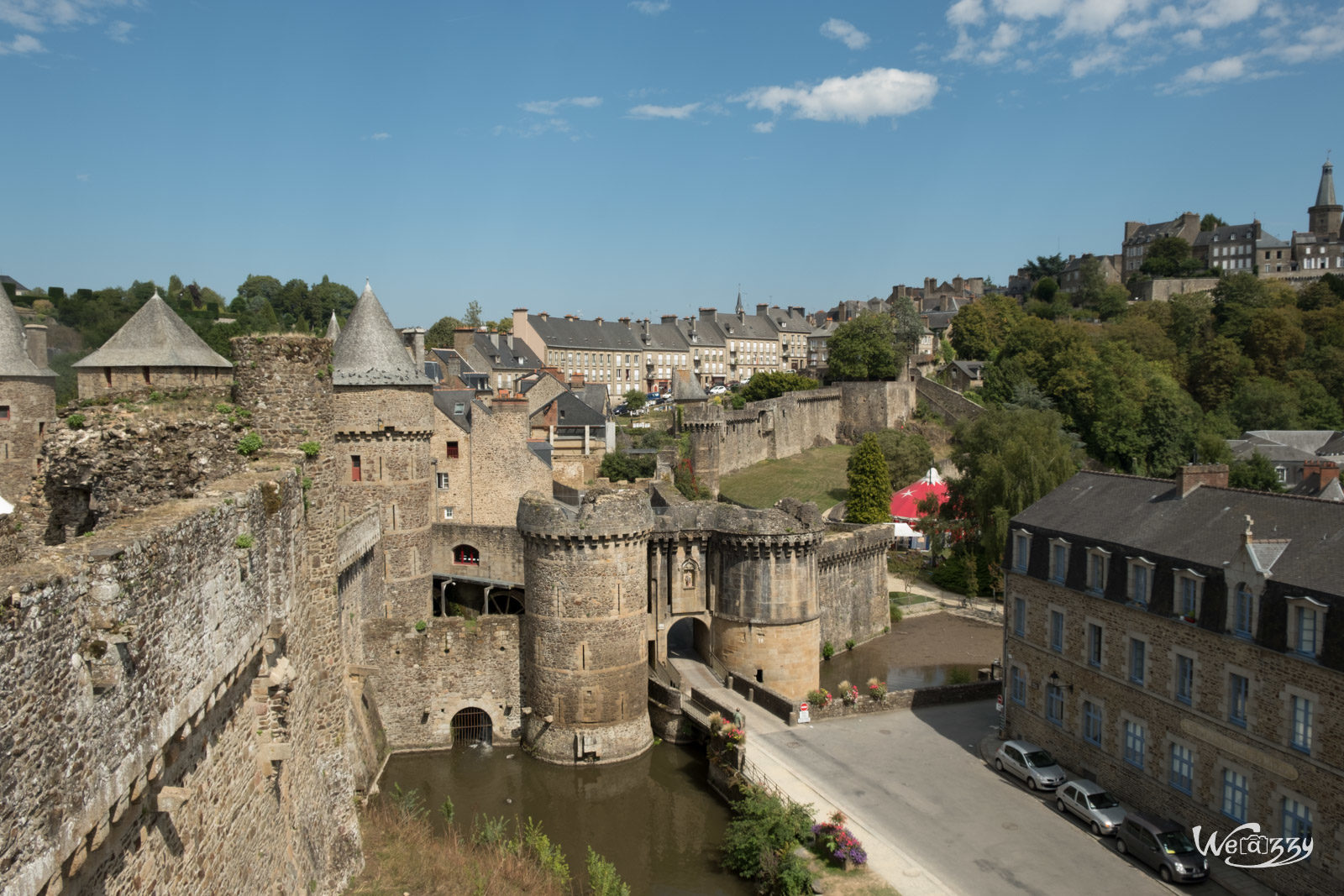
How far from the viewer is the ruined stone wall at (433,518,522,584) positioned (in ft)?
89.0

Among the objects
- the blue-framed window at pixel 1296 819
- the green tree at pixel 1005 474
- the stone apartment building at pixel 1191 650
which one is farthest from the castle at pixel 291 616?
the green tree at pixel 1005 474

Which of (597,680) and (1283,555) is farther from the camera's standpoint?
(597,680)

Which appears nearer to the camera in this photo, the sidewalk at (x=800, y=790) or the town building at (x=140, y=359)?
the sidewalk at (x=800, y=790)

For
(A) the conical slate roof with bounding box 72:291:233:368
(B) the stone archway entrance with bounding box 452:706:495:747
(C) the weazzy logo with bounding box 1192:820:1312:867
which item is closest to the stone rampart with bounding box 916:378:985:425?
(B) the stone archway entrance with bounding box 452:706:495:747

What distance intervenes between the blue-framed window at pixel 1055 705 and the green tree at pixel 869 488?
2201 cm

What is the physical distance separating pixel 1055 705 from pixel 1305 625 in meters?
6.91

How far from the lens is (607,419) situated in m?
50.0

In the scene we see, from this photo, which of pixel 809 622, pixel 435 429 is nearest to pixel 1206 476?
pixel 809 622

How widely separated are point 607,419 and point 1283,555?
37394mm

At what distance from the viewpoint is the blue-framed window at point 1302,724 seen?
554 inches

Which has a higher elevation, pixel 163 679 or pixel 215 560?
pixel 215 560

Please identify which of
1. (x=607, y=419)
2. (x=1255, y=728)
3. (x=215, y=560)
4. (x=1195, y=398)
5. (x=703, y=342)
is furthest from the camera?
(x=703, y=342)

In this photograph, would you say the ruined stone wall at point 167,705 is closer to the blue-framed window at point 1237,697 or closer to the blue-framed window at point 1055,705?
the blue-framed window at point 1237,697

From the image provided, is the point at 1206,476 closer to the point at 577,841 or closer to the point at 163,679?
the point at 577,841
